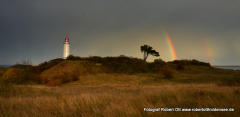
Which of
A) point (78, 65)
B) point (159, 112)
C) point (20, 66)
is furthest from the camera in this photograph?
point (78, 65)

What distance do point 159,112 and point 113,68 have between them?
24.7 metres

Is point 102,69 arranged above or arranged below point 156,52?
below

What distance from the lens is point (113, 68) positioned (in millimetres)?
28672

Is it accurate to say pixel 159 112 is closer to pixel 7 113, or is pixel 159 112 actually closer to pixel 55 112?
pixel 55 112

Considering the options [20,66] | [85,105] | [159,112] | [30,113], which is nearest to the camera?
[159,112]

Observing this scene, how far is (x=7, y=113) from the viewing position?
4.57 metres

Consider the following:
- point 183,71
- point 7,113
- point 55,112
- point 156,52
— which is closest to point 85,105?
point 55,112

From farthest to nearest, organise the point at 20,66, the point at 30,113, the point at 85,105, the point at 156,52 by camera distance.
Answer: the point at 156,52
the point at 20,66
the point at 85,105
the point at 30,113

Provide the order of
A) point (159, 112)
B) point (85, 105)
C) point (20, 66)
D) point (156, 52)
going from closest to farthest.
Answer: point (159, 112), point (85, 105), point (20, 66), point (156, 52)

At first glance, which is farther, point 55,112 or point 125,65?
point 125,65

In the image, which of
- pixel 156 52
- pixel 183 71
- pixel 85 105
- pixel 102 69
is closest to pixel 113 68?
pixel 102 69

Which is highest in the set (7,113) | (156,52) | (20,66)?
(156,52)

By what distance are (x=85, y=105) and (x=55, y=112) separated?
0.97 m

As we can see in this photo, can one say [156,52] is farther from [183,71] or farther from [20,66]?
[20,66]
